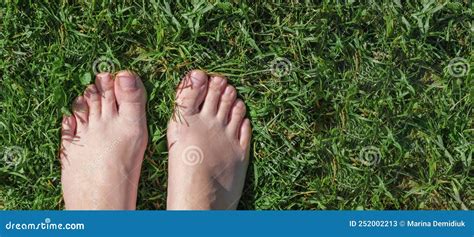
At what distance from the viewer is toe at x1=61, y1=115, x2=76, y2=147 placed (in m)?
2.52

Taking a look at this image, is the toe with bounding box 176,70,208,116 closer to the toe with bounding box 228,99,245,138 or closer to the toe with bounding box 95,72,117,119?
the toe with bounding box 228,99,245,138

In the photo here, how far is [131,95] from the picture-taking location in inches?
98.9

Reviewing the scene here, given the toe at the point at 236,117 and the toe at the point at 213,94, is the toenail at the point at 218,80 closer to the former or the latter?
the toe at the point at 213,94

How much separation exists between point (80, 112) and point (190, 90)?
17.8 inches

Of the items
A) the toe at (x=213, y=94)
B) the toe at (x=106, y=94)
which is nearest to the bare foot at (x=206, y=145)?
the toe at (x=213, y=94)

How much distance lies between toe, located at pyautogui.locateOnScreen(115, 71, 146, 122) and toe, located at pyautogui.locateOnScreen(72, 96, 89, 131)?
136 mm

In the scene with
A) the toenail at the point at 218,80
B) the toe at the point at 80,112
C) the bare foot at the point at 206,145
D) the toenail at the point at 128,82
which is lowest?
the bare foot at the point at 206,145

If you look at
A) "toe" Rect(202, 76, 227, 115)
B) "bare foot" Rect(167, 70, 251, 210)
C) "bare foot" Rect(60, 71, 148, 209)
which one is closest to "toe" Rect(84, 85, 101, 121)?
"bare foot" Rect(60, 71, 148, 209)

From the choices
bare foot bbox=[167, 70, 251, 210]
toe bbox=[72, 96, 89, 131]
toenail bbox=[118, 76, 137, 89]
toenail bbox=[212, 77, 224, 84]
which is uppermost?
toenail bbox=[118, 76, 137, 89]

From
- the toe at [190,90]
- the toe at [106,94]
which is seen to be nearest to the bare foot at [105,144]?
the toe at [106,94]

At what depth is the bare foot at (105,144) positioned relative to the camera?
2.51 meters

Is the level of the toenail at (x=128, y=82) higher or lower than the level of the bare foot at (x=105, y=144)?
higher

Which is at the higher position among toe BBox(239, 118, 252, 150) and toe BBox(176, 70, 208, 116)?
toe BBox(176, 70, 208, 116)

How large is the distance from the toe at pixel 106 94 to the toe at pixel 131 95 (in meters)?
0.03
